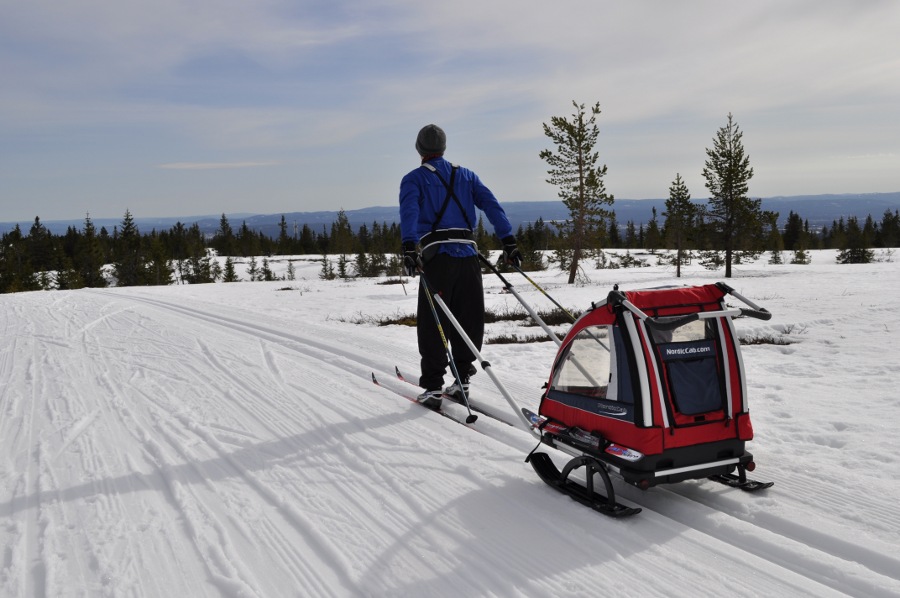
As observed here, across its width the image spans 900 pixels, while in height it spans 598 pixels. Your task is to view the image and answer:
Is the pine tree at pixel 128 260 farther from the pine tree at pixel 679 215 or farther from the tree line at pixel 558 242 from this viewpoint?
the pine tree at pixel 679 215

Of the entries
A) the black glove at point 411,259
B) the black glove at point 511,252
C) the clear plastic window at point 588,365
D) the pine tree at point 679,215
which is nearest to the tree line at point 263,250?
the pine tree at point 679,215

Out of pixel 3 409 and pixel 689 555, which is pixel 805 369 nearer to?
pixel 689 555

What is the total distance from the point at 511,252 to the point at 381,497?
274 centimetres

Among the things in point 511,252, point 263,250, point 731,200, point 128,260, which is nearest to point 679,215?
point 731,200

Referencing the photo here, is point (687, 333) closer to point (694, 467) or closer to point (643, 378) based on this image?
point (643, 378)

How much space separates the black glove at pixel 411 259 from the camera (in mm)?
4871

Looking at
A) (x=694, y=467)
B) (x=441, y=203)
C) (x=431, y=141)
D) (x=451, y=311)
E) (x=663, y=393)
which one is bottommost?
(x=694, y=467)

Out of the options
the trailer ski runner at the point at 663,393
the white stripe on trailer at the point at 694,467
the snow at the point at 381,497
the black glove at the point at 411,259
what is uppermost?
the black glove at the point at 411,259

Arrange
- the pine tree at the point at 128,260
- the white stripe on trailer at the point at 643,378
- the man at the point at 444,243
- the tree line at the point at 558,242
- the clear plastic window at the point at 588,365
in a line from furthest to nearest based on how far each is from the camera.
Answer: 1. the pine tree at the point at 128,260
2. the tree line at the point at 558,242
3. the man at the point at 444,243
4. the clear plastic window at the point at 588,365
5. the white stripe on trailer at the point at 643,378

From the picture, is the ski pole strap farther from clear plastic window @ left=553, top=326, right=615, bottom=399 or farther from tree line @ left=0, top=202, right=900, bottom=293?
tree line @ left=0, top=202, right=900, bottom=293

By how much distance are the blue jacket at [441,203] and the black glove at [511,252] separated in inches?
2.5

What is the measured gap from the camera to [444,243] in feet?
17.3

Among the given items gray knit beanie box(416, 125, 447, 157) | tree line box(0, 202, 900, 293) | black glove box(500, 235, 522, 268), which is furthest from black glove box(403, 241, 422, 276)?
tree line box(0, 202, 900, 293)

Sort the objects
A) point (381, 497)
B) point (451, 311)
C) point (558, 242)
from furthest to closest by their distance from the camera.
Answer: point (558, 242) → point (451, 311) → point (381, 497)
